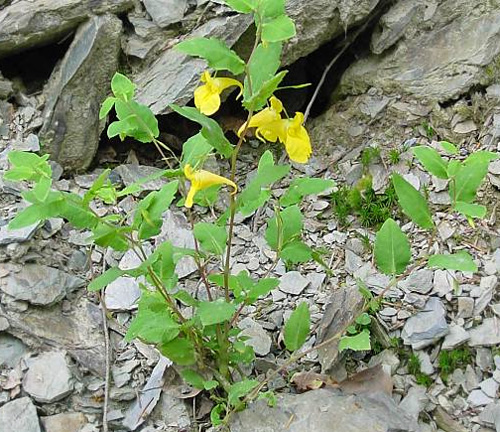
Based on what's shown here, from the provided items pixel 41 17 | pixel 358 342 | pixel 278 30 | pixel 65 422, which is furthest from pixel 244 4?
pixel 41 17

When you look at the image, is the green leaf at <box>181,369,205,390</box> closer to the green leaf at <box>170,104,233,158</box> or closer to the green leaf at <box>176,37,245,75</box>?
the green leaf at <box>170,104,233,158</box>

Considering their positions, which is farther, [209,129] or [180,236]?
[180,236]

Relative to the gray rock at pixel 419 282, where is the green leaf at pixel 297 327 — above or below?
above

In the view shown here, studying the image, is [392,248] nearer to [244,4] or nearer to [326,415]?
[326,415]

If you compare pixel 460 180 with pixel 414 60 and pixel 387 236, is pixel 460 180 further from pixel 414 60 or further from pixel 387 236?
pixel 414 60

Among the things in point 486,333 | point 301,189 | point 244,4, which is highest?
point 244,4

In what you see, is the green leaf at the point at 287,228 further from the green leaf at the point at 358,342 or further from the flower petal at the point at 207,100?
the flower petal at the point at 207,100

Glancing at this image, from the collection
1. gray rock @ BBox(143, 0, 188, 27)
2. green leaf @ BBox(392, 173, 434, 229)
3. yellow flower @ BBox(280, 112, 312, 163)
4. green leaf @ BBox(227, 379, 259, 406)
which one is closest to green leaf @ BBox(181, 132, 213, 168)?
yellow flower @ BBox(280, 112, 312, 163)

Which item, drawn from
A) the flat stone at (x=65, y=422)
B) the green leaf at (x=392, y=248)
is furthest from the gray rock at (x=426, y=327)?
the flat stone at (x=65, y=422)
